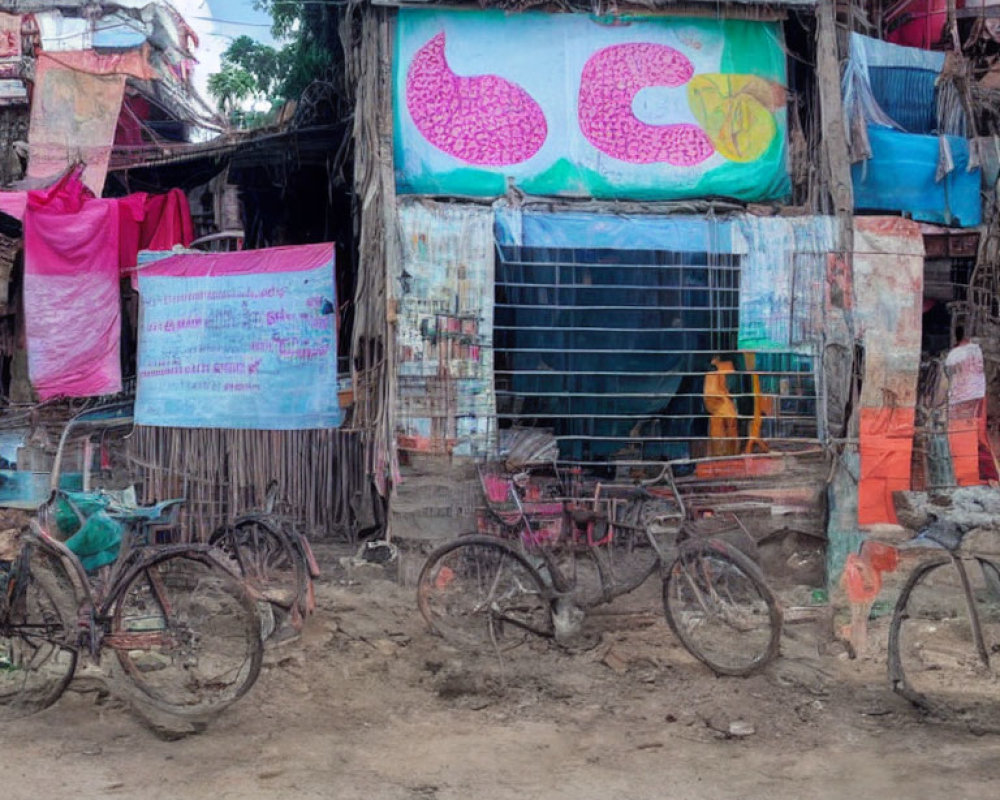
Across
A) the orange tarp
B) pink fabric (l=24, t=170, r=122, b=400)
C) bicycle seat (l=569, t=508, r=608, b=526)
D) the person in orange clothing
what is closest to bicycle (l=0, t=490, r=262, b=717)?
bicycle seat (l=569, t=508, r=608, b=526)

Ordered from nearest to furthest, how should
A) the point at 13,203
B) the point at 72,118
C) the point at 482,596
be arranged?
the point at 482,596 < the point at 13,203 < the point at 72,118

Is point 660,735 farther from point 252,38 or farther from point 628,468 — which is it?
point 252,38

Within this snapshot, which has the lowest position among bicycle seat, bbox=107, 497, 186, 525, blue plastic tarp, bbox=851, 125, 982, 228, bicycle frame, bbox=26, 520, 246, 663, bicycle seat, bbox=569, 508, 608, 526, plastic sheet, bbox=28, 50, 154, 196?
bicycle frame, bbox=26, 520, 246, 663

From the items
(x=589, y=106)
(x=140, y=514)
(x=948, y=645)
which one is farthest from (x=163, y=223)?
(x=948, y=645)

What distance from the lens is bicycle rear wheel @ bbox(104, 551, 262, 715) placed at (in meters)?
4.72

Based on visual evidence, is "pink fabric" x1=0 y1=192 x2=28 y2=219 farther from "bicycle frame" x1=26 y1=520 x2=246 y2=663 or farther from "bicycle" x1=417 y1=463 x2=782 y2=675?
"bicycle" x1=417 y1=463 x2=782 y2=675

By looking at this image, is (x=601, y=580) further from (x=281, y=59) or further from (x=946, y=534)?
(x=281, y=59)

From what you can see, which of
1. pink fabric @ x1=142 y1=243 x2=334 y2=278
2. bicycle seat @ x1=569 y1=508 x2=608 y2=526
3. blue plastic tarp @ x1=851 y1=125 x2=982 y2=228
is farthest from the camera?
pink fabric @ x1=142 y1=243 x2=334 y2=278

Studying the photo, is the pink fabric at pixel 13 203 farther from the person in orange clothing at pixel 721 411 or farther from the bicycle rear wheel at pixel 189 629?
the person in orange clothing at pixel 721 411

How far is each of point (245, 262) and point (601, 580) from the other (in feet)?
13.7

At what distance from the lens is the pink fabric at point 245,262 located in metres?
7.95

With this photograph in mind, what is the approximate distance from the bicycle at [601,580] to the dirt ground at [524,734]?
0.58ft

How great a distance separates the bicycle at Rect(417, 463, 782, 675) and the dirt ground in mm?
178

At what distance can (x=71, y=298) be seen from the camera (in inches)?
350
